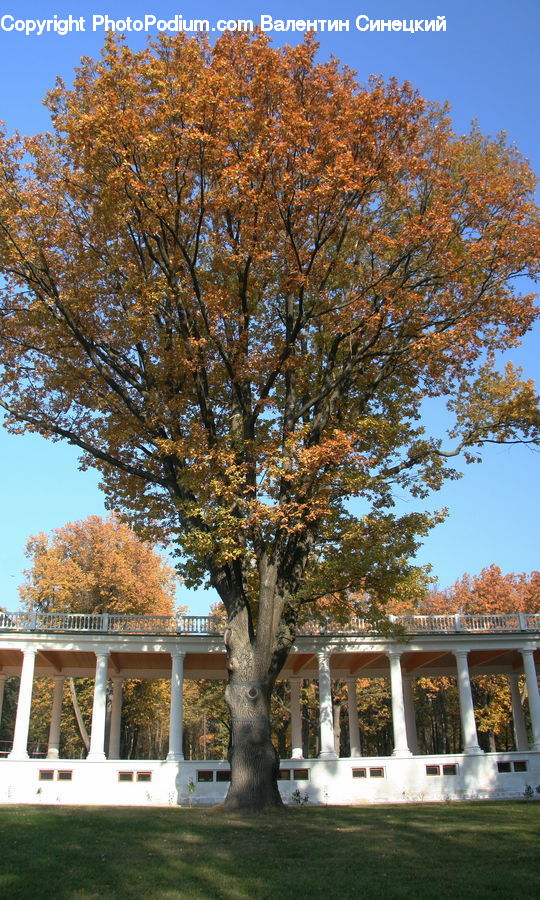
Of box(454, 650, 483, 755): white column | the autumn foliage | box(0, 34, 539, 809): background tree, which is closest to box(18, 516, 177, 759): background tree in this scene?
the autumn foliage

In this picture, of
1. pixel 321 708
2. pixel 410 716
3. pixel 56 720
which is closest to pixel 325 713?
pixel 321 708

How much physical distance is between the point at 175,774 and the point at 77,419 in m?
12.5

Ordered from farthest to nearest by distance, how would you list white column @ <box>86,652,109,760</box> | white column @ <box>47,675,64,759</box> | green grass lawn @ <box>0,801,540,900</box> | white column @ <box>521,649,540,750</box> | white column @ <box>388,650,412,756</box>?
white column @ <box>47,675,64,759</box> < white column @ <box>521,649,540,750</box> < white column @ <box>388,650,412,756</box> < white column @ <box>86,652,109,760</box> < green grass lawn @ <box>0,801,540,900</box>

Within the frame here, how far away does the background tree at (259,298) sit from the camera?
13766 millimetres

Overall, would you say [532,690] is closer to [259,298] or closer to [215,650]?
[215,650]

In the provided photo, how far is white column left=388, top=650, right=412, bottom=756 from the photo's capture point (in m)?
24.8

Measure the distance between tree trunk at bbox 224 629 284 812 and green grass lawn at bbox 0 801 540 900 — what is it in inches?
31.6

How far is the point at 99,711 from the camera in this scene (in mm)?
24531

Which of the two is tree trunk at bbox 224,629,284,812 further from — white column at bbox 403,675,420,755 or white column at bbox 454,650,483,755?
white column at bbox 403,675,420,755

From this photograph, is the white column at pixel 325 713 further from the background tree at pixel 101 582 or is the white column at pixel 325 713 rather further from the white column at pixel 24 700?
the background tree at pixel 101 582

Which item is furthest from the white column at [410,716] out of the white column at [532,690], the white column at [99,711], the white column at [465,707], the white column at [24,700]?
the white column at [24,700]

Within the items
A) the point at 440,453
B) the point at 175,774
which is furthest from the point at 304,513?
the point at 175,774

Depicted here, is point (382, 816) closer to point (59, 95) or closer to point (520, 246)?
point (520, 246)

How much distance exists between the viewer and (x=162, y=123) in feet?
44.2
